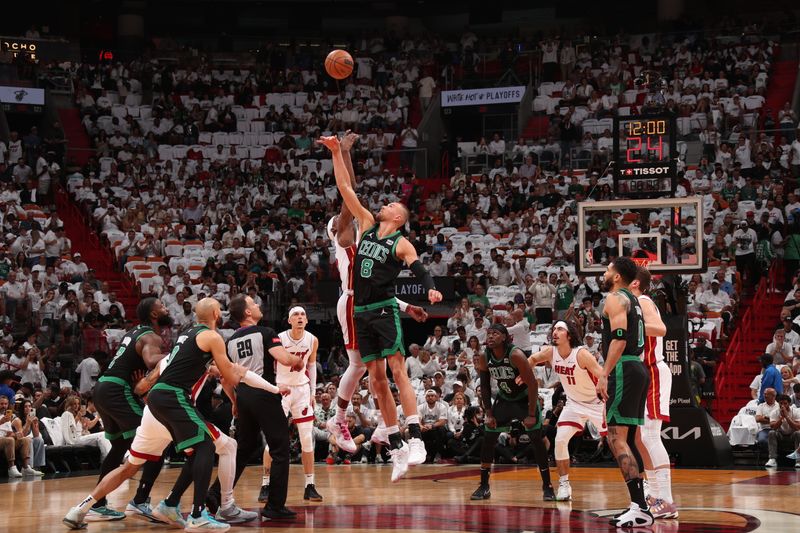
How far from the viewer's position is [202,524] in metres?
9.81

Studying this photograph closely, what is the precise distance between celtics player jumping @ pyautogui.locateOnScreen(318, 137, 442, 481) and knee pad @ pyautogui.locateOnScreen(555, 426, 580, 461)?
288 centimetres

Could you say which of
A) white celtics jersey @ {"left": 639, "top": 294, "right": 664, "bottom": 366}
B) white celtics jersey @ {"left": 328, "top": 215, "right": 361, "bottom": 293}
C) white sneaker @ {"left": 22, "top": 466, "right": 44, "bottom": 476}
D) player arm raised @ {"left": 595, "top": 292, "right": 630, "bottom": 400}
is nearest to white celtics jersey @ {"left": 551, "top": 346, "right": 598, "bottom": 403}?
white celtics jersey @ {"left": 639, "top": 294, "right": 664, "bottom": 366}

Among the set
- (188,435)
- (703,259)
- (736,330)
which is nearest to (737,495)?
(703,259)

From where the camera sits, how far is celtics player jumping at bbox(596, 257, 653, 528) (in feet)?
32.6

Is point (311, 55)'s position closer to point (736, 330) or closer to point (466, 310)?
point (466, 310)

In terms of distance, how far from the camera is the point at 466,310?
72.5 feet

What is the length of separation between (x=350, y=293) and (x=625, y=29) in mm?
27785

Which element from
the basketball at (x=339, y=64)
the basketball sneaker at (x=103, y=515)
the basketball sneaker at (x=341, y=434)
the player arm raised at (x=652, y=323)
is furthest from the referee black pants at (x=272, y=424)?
the player arm raised at (x=652, y=323)

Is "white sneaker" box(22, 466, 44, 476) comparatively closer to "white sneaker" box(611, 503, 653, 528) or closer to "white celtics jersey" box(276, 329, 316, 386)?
"white celtics jersey" box(276, 329, 316, 386)

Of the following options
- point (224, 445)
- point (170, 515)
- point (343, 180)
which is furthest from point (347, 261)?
point (170, 515)

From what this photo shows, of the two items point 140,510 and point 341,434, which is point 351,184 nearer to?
point 341,434

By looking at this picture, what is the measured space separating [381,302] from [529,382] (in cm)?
310

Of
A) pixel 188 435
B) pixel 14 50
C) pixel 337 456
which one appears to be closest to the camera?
pixel 188 435

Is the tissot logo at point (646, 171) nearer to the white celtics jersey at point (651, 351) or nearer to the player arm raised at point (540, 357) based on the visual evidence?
the player arm raised at point (540, 357)
